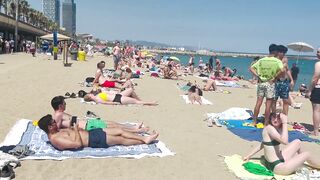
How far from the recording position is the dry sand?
473 cm

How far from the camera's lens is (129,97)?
954cm

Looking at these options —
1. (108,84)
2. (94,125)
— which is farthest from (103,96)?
(94,125)

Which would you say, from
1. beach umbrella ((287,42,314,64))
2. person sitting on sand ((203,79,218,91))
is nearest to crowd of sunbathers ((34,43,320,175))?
person sitting on sand ((203,79,218,91))

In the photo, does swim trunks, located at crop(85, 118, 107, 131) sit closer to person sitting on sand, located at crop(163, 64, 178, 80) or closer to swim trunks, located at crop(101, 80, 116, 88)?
swim trunks, located at crop(101, 80, 116, 88)

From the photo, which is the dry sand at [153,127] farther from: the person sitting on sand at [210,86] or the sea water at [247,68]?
the sea water at [247,68]

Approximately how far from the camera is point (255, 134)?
707cm

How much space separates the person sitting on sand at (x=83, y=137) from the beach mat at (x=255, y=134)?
2.04 metres

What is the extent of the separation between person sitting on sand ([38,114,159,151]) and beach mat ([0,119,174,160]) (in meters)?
0.07

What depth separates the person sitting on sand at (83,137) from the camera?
208 inches

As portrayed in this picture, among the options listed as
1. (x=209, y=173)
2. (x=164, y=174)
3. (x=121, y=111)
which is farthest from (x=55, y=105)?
(x=121, y=111)

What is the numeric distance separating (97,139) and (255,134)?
3117mm

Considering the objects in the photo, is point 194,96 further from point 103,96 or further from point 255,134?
point 255,134

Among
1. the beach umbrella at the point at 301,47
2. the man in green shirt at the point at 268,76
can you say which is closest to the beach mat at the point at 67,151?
the man in green shirt at the point at 268,76

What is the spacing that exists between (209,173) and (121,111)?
412 cm
